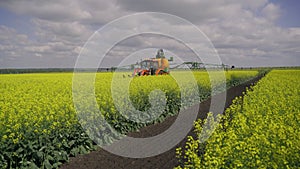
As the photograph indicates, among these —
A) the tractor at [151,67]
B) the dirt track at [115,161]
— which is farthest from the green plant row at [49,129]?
the tractor at [151,67]

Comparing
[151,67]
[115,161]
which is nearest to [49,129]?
[115,161]

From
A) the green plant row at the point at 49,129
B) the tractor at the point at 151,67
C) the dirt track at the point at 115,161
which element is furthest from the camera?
the tractor at the point at 151,67

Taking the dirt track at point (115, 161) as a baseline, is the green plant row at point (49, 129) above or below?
above

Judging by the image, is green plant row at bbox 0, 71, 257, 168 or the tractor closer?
green plant row at bbox 0, 71, 257, 168

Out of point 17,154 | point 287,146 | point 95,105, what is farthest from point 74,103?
point 287,146

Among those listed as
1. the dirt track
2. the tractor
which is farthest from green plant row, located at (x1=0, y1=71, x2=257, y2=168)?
the tractor

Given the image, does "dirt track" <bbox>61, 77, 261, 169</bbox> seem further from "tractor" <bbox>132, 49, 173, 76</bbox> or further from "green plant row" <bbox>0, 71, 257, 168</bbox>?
"tractor" <bbox>132, 49, 173, 76</bbox>

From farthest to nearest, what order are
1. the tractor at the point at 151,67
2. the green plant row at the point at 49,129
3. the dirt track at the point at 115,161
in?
1. the tractor at the point at 151,67
2. the dirt track at the point at 115,161
3. the green plant row at the point at 49,129

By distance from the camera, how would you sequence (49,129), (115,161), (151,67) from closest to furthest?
(49,129) → (115,161) → (151,67)

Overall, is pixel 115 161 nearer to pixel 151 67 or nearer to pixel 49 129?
pixel 49 129

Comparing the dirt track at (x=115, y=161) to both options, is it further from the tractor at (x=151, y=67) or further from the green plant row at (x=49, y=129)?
the tractor at (x=151, y=67)

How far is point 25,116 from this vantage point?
6.75 meters

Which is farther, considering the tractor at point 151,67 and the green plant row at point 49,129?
the tractor at point 151,67

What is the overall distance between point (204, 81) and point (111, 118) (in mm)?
12757
